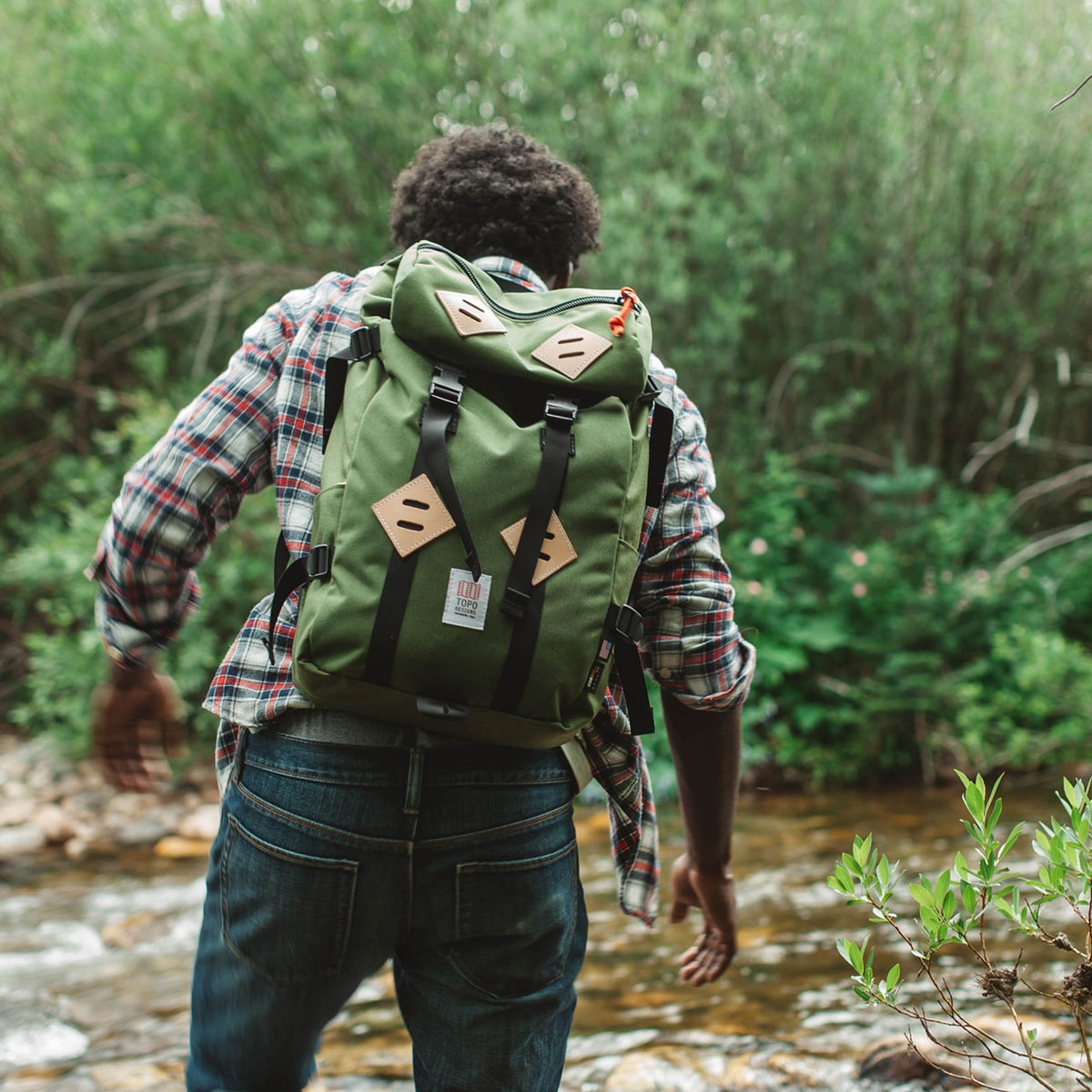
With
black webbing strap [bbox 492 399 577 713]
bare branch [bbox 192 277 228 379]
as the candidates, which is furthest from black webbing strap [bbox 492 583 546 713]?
bare branch [bbox 192 277 228 379]

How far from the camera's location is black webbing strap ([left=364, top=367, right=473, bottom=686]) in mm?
1028

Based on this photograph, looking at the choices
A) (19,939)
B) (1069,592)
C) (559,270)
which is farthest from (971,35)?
(19,939)

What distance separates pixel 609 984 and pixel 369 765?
2.16 metres

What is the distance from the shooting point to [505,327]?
114cm

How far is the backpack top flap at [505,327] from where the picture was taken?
1.10 m

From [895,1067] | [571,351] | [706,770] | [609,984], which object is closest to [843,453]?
[609,984]

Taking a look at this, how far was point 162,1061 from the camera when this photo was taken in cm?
261

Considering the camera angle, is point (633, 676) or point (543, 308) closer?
point (543, 308)

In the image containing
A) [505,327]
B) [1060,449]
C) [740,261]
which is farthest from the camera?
[1060,449]

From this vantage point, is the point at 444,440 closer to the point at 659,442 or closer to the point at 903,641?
the point at 659,442

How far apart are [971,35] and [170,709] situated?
6.08 meters

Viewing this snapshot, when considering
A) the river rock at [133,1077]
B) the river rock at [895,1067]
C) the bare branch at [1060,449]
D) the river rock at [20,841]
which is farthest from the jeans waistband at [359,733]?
the bare branch at [1060,449]

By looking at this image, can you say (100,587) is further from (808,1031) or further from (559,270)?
(808,1031)

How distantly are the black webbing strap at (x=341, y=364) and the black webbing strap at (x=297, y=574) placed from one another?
140mm
